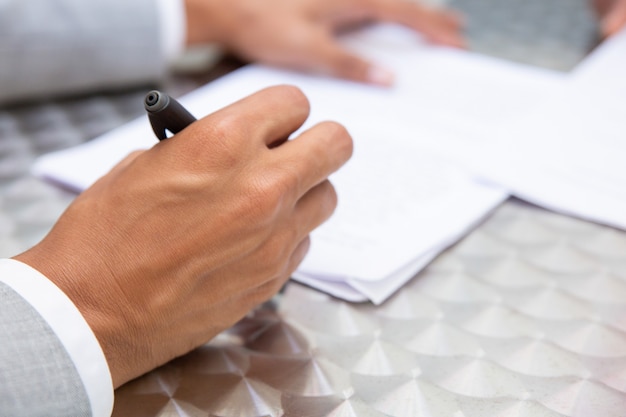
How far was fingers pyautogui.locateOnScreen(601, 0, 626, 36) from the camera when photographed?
1151mm

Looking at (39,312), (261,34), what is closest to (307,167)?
(39,312)

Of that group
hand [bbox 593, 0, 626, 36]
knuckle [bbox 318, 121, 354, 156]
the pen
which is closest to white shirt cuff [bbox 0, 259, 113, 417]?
the pen

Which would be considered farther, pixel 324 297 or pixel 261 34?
pixel 261 34

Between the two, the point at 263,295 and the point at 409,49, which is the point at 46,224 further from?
the point at 409,49

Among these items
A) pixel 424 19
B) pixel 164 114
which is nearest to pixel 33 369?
pixel 164 114

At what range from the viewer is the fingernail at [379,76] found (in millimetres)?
965

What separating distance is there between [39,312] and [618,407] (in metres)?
0.42

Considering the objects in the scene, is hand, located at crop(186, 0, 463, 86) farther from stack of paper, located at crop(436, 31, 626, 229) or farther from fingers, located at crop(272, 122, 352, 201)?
fingers, located at crop(272, 122, 352, 201)

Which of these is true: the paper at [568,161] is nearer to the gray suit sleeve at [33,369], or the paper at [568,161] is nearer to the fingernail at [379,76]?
the fingernail at [379,76]

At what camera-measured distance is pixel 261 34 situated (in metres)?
1.04

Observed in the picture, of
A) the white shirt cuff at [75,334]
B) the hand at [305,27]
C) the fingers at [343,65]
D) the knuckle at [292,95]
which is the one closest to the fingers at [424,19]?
the hand at [305,27]

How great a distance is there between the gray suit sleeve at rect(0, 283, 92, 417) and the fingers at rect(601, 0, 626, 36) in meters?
1.06

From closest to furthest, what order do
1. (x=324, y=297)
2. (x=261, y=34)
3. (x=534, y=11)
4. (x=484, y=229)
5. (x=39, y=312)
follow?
(x=39, y=312) < (x=324, y=297) < (x=484, y=229) < (x=261, y=34) < (x=534, y=11)

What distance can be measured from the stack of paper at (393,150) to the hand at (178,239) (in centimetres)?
12
